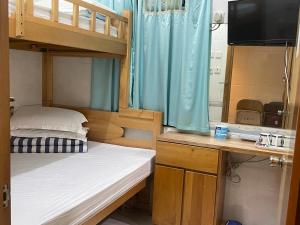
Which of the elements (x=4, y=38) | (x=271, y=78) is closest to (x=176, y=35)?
(x=271, y=78)

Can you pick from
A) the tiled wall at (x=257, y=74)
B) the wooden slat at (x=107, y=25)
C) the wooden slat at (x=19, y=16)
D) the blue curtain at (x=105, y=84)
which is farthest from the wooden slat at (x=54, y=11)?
the tiled wall at (x=257, y=74)

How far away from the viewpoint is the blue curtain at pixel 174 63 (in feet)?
8.32

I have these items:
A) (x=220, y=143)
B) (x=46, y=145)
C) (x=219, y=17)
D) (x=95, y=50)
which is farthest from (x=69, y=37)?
(x=220, y=143)

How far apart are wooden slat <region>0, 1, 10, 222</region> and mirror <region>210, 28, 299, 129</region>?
2.08m

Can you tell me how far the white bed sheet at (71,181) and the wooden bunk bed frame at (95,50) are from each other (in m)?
0.13

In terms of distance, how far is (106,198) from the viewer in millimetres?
1925

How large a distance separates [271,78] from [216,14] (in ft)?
2.35

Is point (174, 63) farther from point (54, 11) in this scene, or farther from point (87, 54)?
point (54, 11)

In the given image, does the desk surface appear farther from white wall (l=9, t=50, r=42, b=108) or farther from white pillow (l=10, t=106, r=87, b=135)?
white wall (l=9, t=50, r=42, b=108)

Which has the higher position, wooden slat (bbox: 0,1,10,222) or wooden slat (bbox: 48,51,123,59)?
wooden slat (bbox: 48,51,123,59)

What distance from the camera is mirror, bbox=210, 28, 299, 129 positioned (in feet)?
7.96

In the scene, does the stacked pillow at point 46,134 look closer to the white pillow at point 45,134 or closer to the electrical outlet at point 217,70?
the white pillow at point 45,134

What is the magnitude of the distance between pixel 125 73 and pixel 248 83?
1.14 metres

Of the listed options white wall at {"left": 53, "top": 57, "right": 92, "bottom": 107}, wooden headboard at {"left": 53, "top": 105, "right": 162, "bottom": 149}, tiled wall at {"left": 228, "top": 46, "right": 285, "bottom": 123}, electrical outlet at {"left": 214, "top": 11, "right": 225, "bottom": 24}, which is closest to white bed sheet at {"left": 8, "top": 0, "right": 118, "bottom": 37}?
white wall at {"left": 53, "top": 57, "right": 92, "bottom": 107}
